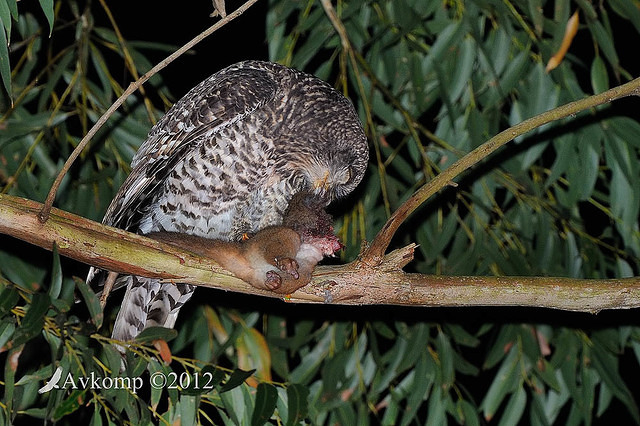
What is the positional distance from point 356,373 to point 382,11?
1.26 meters

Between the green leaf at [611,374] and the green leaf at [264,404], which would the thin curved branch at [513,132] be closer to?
the green leaf at [264,404]

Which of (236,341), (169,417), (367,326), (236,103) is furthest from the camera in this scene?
(367,326)

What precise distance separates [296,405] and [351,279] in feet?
1.60

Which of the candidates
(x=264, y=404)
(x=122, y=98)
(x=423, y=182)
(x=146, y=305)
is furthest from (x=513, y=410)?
(x=122, y=98)

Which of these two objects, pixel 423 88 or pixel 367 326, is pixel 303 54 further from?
pixel 367 326

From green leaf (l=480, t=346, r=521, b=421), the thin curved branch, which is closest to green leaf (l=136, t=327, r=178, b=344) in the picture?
the thin curved branch

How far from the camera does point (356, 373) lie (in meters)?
3.05

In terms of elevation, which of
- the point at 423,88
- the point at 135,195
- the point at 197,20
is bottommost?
the point at 135,195

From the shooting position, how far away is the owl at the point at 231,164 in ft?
8.01

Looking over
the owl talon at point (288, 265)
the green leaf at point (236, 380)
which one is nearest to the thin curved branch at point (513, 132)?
the owl talon at point (288, 265)

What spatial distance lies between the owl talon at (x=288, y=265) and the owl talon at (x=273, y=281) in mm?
22

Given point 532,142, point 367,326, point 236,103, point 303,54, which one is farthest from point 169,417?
point 532,142

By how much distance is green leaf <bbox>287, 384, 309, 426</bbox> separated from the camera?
226 cm

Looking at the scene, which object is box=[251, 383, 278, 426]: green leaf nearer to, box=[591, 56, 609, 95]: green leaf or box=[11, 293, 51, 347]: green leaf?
box=[11, 293, 51, 347]: green leaf
